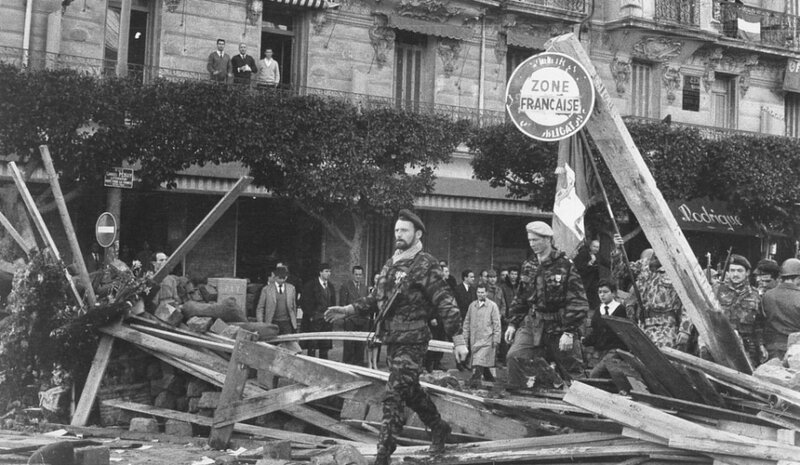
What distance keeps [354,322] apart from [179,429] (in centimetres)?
669

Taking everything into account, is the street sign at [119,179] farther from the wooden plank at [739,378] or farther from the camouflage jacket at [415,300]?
the wooden plank at [739,378]

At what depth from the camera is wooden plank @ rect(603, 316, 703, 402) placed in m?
7.18

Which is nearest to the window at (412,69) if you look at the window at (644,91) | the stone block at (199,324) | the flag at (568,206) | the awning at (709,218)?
the window at (644,91)

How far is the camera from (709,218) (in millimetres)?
26562

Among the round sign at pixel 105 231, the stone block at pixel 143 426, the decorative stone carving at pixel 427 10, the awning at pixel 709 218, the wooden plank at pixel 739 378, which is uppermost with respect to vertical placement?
the decorative stone carving at pixel 427 10

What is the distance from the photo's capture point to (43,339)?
10414 mm

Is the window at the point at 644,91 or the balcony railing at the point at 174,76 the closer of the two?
the balcony railing at the point at 174,76

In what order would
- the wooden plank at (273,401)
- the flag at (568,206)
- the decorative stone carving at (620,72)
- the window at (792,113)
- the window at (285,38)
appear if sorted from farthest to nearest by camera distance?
1. the window at (792,113)
2. the decorative stone carving at (620,72)
3. the window at (285,38)
4. the flag at (568,206)
5. the wooden plank at (273,401)

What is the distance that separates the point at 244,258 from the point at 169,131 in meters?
4.79

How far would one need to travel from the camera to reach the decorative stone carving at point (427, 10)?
933 inches

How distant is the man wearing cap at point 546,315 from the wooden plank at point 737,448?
211cm

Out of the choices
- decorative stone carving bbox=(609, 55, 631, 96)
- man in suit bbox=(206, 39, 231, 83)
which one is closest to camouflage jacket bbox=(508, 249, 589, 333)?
man in suit bbox=(206, 39, 231, 83)

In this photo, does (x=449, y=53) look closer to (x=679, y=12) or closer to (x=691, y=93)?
(x=679, y=12)

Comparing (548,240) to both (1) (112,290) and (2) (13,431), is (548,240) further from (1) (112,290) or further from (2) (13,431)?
(2) (13,431)
